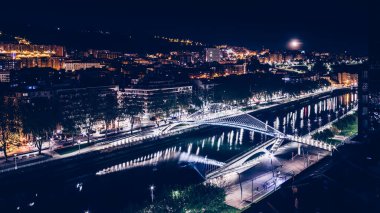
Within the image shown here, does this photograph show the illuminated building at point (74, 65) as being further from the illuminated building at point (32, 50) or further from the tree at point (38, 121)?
the tree at point (38, 121)

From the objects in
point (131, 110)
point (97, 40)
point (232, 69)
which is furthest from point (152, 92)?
point (97, 40)

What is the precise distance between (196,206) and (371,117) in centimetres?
1057

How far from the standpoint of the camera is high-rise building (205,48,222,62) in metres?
83.6

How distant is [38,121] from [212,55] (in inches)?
2613

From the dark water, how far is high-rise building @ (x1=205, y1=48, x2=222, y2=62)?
184 ft

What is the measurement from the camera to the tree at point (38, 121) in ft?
66.1

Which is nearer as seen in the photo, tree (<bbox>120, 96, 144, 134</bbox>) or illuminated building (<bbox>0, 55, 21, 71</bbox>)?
tree (<bbox>120, 96, 144, 134</bbox>)

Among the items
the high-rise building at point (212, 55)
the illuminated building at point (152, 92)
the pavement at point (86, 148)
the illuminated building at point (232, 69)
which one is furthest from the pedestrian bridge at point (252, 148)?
the high-rise building at point (212, 55)

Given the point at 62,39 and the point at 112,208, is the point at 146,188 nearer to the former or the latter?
the point at 112,208

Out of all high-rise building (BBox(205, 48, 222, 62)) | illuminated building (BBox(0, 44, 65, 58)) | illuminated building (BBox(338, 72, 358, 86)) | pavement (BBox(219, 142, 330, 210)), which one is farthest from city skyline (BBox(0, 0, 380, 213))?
high-rise building (BBox(205, 48, 222, 62))

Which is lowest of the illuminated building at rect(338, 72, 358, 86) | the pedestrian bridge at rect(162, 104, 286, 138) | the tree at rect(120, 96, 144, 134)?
the pedestrian bridge at rect(162, 104, 286, 138)

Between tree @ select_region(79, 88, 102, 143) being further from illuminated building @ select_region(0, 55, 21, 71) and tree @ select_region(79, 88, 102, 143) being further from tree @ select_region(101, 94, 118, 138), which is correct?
illuminated building @ select_region(0, 55, 21, 71)

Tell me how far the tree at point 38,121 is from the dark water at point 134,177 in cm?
371

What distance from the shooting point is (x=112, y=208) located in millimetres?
14102
